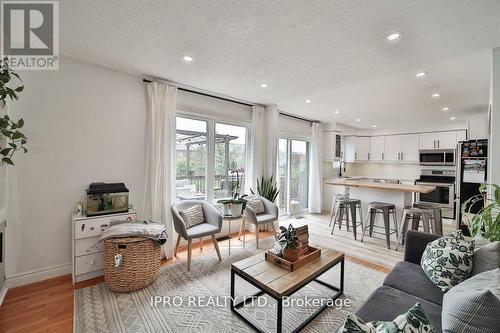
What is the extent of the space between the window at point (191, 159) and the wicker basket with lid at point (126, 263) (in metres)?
1.30

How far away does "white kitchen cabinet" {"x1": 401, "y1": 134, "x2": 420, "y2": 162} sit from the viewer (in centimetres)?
601

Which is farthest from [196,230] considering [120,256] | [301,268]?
[301,268]

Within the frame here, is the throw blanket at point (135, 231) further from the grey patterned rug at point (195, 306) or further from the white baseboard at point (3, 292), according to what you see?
the white baseboard at point (3, 292)

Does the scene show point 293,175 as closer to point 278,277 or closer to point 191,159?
point 191,159

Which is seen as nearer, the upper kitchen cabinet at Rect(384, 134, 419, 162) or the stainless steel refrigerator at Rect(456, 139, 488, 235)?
the stainless steel refrigerator at Rect(456, 139, 488, 235)

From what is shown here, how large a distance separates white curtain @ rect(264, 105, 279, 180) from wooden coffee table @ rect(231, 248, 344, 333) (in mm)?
2343

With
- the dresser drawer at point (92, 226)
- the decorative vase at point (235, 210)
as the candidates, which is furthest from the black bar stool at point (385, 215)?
the dresser drawer at point (92, 226)

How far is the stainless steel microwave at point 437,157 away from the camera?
17.7 ft

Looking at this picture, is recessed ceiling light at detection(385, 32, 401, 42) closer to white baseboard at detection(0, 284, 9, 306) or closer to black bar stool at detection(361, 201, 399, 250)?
black bar stool at detection(361, 201, 399, 250)

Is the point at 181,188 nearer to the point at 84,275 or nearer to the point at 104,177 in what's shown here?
the point at 104,177

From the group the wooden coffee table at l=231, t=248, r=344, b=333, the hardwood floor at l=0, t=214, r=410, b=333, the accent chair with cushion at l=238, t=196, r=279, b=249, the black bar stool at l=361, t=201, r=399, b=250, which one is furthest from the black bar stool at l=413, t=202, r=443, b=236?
the accent chair with cushion at l=238, t=196, r=279, b=249

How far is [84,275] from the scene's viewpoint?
2.44 meters

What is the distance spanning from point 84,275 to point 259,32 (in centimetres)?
311

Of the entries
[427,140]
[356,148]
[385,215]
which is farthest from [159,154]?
[427,140]
